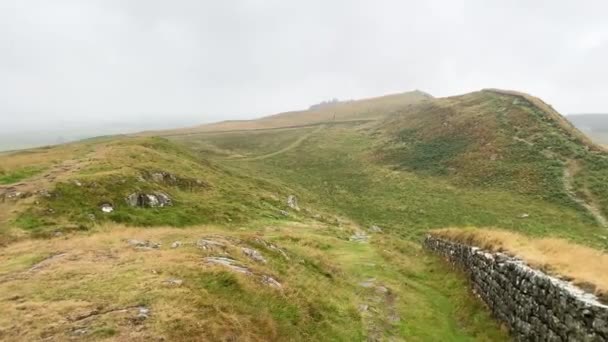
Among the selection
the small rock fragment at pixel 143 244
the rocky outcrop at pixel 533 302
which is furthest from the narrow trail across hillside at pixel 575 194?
the small rock fragment at pixel 143 244

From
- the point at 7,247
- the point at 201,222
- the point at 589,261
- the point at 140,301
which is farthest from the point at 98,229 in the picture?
the point at 589,261

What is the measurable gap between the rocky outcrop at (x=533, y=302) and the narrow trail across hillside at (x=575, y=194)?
34764 mm

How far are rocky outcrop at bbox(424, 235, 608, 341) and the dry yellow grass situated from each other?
31 centimetres

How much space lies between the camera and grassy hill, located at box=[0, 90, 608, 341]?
14.4 m

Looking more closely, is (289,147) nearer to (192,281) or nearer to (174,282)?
(192,281)

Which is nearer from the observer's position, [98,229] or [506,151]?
[98,229]

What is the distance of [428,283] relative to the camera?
26.9m

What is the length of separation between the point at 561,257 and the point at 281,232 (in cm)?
2250

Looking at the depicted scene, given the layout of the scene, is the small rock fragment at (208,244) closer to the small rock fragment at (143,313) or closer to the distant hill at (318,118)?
the small rock fragment at (143,313)

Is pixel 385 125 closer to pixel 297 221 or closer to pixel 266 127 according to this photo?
pixel 266 127

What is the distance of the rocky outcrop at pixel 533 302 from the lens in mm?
11938

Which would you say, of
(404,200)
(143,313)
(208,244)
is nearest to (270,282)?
(208,244)

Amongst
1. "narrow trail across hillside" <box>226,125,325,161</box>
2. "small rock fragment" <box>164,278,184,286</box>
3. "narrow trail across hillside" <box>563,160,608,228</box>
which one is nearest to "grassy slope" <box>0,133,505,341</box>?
"small rock fragment" <box>164,278,184,286</box>

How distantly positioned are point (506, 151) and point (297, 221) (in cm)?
4365
